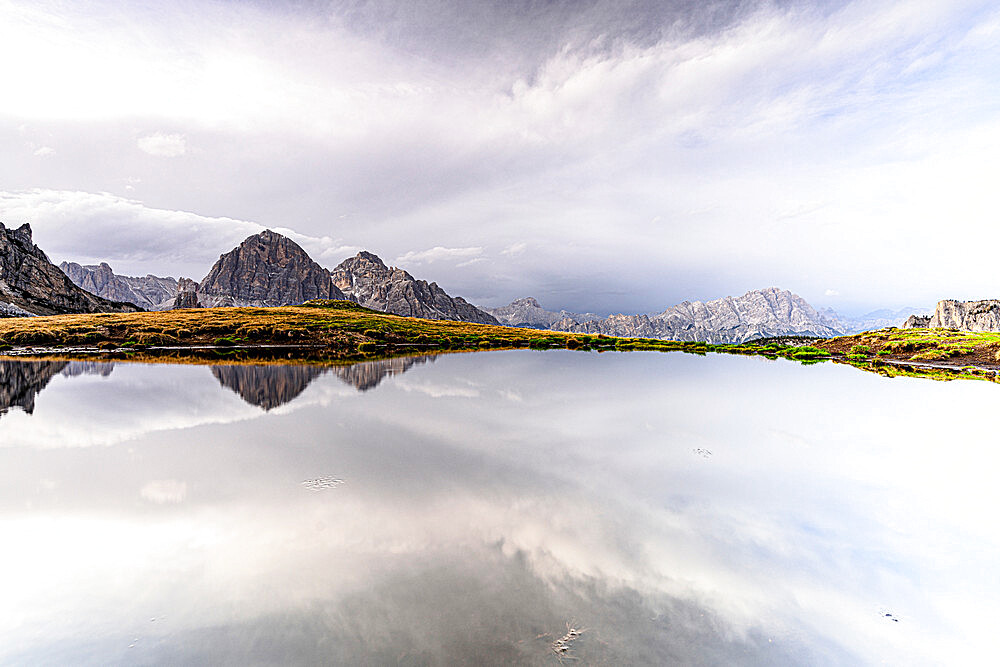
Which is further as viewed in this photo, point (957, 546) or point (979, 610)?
point (957, 546)

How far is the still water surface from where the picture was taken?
253 inches

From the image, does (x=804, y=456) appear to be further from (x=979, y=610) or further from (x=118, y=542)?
(x=118, y=542)

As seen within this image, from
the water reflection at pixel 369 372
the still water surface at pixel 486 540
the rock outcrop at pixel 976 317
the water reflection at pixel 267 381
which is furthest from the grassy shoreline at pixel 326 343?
the rock outcrop at pixel 976 317

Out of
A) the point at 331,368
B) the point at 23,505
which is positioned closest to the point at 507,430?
the point at 23,505

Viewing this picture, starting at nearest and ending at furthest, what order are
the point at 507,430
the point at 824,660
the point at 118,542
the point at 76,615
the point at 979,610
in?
the point at 824,660 < the point at 76,615 < the point at 979,610 < the point at 118,542 < the point at 507,430

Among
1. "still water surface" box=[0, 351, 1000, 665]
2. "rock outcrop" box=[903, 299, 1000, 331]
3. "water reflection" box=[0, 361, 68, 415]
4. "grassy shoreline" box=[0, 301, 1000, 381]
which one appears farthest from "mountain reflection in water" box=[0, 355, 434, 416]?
"rock outcrop" box=[903, 299, 1000, 331]

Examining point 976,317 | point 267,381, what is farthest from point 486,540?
point 976,317

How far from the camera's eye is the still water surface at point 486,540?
253 inches

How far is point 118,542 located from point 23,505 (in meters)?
4.34

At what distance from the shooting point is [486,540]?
30.1 feet

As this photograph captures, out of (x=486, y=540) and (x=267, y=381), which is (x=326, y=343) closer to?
(x=267, y=381)

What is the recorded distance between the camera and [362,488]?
11820 millimetres

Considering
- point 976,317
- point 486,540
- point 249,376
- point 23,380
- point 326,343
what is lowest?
point 486,540

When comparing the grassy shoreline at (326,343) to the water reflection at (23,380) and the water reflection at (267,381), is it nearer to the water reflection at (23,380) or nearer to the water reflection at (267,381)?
the water reflection at (23,380)
